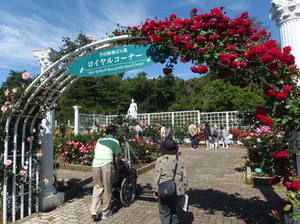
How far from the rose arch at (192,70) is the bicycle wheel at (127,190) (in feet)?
5.17

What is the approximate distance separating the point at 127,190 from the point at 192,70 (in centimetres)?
290

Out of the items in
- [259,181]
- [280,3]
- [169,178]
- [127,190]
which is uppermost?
[280,3]

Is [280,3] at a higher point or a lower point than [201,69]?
higher

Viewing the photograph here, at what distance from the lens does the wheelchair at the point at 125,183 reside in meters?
4.37

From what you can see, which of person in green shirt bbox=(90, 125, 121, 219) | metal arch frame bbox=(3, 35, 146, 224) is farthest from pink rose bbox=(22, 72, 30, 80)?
person in green shirt bbox=(90, 125, 121, 219)

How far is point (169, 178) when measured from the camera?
3051mm

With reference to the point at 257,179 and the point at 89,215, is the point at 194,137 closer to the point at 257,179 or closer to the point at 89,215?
the point at 257,179

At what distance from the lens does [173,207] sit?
10.3 feet

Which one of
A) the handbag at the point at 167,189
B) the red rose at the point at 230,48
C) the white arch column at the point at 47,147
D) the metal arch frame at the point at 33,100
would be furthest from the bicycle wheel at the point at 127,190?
the red rose at the point at 230,48

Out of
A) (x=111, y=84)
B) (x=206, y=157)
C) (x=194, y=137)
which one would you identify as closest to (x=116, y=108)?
(x=111, y=84)

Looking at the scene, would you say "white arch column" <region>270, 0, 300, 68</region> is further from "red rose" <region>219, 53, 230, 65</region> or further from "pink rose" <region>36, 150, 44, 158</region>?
"pink rose" <region>36, 150, 44, 158</region>

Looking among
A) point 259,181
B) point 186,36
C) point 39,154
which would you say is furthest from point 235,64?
point 259,181

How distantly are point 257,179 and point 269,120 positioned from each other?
12.9ft

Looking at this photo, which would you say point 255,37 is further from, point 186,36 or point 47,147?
point 47,147
